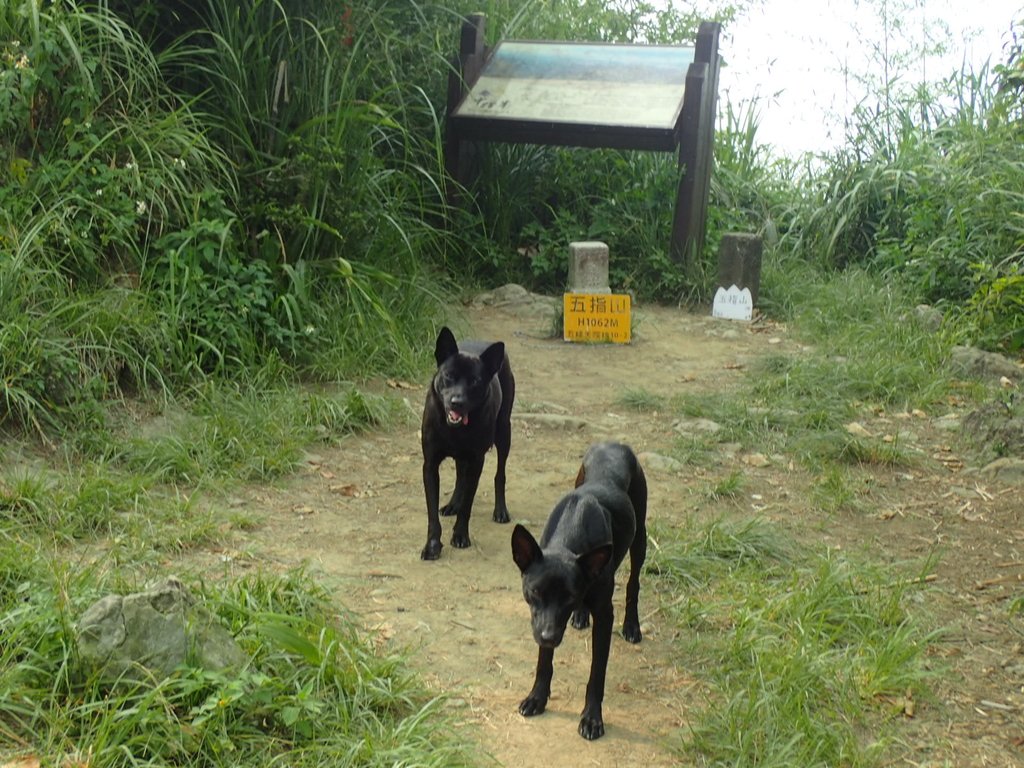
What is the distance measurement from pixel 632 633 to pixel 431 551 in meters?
1.02

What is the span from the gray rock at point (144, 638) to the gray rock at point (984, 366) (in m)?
5.97

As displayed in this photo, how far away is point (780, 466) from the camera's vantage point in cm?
633

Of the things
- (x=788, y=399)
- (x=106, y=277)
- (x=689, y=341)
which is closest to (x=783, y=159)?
(x=689, y=341)

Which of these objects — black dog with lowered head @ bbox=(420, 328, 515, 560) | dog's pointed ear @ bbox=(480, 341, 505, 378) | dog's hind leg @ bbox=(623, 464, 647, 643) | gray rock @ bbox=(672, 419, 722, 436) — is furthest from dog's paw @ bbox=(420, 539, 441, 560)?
gray rock @ bbox=(672, 419, 722, 436)

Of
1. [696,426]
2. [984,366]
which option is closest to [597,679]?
[696,426]

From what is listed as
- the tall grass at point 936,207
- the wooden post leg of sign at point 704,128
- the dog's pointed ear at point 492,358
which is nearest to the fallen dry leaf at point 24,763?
the dog's pointed ear at point 492,358

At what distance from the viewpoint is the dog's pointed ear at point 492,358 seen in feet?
16.3

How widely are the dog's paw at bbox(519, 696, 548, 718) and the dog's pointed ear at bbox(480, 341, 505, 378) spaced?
161cm

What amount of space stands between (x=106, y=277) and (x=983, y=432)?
4726 mm

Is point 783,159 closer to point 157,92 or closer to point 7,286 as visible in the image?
point 157,92

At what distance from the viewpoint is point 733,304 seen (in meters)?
10.0

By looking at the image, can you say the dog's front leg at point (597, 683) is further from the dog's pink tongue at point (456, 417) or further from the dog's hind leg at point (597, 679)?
the dog's pink tongue at point (456, 417)

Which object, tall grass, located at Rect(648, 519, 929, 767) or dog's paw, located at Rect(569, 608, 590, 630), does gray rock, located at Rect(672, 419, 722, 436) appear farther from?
dog's paw, located at Rect(569, 608, 590, 630)

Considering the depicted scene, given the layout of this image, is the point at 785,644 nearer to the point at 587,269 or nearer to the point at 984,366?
the point at 984,366
